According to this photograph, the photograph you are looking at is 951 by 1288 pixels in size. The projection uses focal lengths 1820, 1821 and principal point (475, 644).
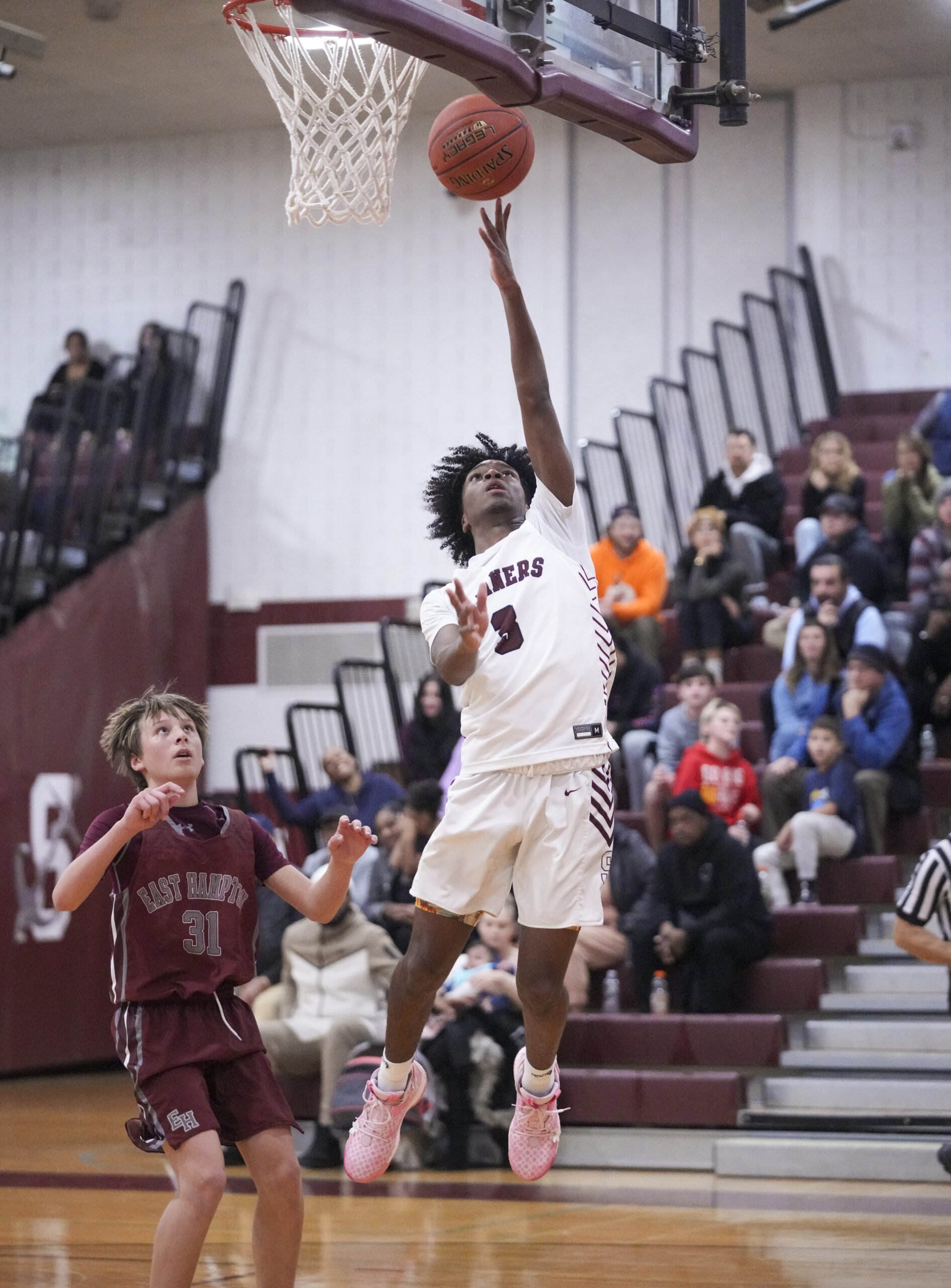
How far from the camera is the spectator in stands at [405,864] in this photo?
31.3 ft

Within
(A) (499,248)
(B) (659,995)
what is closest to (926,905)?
(A) (499,248)

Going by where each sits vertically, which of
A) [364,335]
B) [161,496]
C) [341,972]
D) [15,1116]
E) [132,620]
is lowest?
[15,1116]

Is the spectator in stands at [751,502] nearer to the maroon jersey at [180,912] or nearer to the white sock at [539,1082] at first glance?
the white sock at [539,1082]

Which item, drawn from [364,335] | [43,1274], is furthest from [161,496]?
[43,1274]

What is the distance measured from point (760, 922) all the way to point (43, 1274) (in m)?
4.07

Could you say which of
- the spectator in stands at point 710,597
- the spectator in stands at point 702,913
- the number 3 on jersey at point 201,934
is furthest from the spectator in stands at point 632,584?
the number 3 on jersey at point 201,934

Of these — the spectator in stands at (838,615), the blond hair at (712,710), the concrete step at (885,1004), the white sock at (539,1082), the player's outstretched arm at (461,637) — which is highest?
the spectator in stands at (838,615)

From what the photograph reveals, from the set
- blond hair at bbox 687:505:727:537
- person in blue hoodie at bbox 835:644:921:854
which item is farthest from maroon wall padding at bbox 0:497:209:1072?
person in blue hoodie at bbox 835:644:921:854

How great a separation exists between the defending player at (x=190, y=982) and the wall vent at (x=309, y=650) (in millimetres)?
9688

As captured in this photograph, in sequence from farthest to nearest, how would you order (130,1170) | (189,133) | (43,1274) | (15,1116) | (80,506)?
(189,133), (80,506), (15,1116), (130,1170), (43,1274)

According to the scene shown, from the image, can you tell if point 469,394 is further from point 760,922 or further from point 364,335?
point 760,922

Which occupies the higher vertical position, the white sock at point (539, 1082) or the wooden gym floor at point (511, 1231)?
the white sock at point (539, 1082)

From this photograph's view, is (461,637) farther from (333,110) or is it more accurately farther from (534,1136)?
(333,110)

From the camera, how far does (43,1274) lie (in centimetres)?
598
